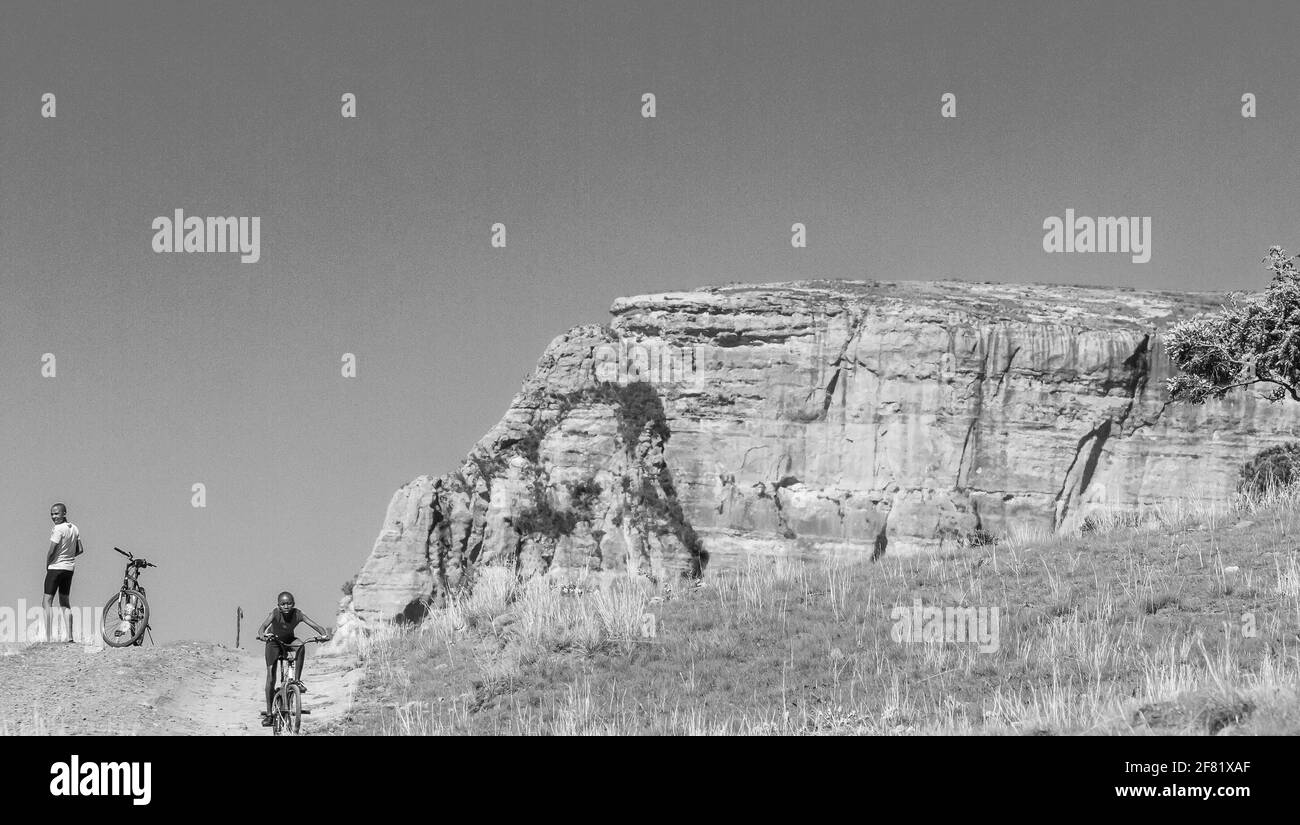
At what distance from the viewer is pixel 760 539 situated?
262ft

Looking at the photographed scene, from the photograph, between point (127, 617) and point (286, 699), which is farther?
point (127, 617)

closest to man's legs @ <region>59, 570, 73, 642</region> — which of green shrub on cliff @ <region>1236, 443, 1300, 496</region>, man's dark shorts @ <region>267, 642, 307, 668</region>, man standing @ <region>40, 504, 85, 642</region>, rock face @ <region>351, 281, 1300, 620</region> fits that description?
man standing @ <region>40, 504, 85, 642</region>

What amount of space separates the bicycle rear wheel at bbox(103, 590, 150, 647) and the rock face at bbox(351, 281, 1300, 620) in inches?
2219

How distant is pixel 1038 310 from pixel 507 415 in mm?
32370

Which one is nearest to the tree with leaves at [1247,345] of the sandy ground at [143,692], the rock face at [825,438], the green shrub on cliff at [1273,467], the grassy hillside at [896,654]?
the grassy hillside at [896,654]

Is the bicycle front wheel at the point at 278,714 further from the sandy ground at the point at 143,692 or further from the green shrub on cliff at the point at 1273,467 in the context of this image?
the green shrub on cliff at the point at 1273,467

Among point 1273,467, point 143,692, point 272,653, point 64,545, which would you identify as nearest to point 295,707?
point 272,653

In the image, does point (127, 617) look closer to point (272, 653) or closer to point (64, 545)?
point (64, 545)

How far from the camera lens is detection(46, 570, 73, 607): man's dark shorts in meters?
19.1

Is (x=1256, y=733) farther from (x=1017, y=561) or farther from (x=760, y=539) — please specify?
(x=760, y=539)

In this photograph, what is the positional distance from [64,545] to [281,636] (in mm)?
5243

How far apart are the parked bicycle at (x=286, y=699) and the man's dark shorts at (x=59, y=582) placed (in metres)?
5.30

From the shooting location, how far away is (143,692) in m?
17.1
